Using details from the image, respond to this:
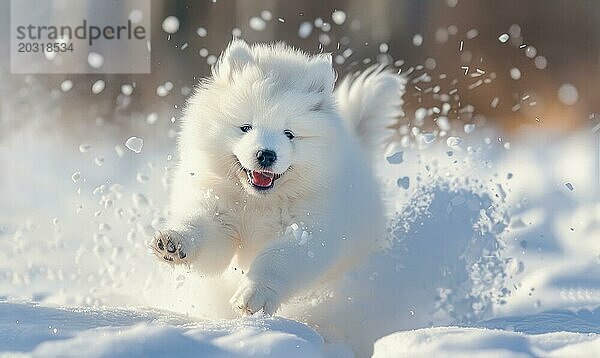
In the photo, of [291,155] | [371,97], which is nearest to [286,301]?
[291,155]

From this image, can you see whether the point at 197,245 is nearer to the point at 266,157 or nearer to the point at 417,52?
the point at 266,157

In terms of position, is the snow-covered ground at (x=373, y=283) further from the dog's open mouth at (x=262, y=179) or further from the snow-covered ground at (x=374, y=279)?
the dog's open mouth at (x=262, y=179)

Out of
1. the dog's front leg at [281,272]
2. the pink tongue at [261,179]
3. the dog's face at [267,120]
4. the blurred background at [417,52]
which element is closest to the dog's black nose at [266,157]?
the dog's face at [267,120]

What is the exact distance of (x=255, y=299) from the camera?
3.45m

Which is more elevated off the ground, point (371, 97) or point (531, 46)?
point (531, 46)

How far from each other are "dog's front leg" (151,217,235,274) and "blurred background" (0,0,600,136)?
17.6 feet

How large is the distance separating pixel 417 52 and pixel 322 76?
591 centimetres

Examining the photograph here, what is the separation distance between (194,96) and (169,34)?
5958 millimetres

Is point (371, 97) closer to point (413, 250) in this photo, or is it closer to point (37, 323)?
point (413, 250)

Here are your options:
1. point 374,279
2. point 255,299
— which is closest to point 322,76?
point 374,279

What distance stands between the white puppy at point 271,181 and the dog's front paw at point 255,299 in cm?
2

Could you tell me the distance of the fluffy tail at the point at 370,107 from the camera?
4605 mm

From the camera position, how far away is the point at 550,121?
10.7 metres

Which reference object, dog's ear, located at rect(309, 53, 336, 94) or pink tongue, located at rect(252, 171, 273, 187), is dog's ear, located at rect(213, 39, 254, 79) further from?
pink tongue, located at rect(252, 171, 273, 187)
